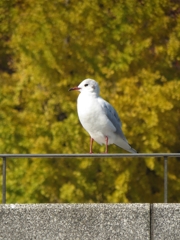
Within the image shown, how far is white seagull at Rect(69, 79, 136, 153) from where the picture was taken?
1068cm

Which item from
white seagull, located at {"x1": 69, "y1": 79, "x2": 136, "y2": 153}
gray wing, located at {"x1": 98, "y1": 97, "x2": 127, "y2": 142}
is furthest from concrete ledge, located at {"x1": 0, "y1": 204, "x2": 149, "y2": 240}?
gray wing, located at {"x1": 98, "y1": 97, "x2": 127, "y2": 142}

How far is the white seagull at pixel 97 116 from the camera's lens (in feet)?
35.0

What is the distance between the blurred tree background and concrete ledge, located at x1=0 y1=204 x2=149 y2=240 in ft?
24.6

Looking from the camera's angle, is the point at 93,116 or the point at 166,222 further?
the point at 93,116

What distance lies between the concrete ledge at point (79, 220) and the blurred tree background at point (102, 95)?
7494 mm

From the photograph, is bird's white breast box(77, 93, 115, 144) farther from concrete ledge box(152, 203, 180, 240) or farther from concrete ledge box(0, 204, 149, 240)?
concrete ledge box(152, 203, 180, 240)

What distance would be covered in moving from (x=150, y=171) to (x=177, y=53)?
6.72 feet

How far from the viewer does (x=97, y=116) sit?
10.7 metres

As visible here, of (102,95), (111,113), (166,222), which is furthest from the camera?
(102,95)

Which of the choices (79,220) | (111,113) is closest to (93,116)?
(111,113)

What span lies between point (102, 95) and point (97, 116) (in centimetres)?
568

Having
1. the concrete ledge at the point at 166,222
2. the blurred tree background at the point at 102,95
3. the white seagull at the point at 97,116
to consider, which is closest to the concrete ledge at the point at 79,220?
the concrete ledge at the point at 166,222

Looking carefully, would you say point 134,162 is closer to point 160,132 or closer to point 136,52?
point 160,132

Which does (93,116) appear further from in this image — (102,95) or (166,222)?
(102,95)
